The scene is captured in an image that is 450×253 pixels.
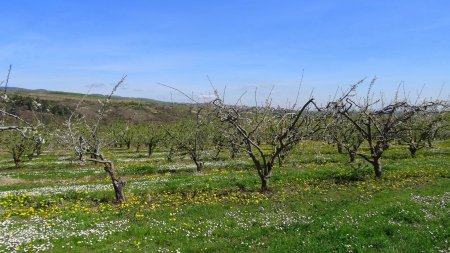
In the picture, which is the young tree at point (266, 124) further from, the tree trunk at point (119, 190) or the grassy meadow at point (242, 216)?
the tree trunk at point (119, 190)

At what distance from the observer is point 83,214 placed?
55.9 feet

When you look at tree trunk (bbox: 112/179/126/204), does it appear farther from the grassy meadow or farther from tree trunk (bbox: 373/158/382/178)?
tree trunk (bbox: 373/158/382/178)

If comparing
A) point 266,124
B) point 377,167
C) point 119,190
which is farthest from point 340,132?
point 119,190

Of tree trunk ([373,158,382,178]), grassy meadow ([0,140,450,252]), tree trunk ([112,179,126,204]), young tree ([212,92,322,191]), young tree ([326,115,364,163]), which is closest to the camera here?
grassy meadow ([0,140,450,252])

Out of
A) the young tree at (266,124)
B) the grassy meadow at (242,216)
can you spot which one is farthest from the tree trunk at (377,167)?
the young tree at (266,124)

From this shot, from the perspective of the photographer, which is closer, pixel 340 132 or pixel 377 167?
pixel 377 167

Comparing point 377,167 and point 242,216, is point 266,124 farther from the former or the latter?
point 377,167

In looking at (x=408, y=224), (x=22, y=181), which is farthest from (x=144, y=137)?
(x=408, y=224)

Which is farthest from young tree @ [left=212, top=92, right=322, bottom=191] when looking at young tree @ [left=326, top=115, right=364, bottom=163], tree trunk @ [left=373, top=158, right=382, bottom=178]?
tree trunk @ [left=373, top=158, right=382, bottom=178]

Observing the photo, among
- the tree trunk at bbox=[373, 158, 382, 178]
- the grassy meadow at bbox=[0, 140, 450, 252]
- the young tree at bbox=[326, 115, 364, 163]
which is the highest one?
the young tree at bbox=[326, 115, 364, 163]

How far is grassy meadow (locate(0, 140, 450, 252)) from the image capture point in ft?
42.0

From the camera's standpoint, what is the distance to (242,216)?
16594 millimetres

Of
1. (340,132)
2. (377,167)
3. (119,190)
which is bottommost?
(119,190)

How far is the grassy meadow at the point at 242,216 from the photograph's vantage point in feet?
42.0
